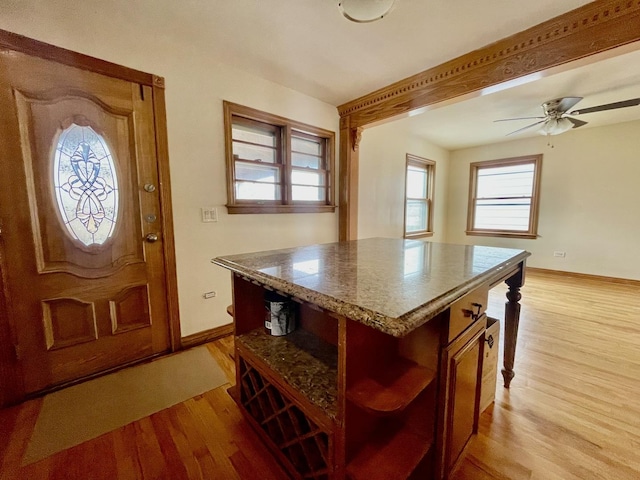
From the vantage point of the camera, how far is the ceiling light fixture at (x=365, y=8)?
1.35 meters

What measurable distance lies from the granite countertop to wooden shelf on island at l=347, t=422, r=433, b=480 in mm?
579

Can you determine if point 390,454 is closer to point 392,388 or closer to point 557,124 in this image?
point 392,388

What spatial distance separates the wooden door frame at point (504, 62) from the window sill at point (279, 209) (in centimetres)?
37

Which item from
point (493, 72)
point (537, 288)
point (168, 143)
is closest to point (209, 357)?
point (168, 143)

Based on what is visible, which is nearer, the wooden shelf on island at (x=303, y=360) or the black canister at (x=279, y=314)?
the wooden shelf on island at (x=303, y=360)

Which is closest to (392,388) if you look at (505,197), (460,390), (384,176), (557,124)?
(460,390)

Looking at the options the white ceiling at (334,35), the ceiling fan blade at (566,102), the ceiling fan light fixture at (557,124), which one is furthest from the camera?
the ceiling fan light fixture at (557,124)

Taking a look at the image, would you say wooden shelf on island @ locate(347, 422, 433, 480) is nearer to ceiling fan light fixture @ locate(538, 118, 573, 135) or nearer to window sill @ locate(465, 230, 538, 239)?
ceiling fan light fixture @ locate(538, 118, 573, 135)

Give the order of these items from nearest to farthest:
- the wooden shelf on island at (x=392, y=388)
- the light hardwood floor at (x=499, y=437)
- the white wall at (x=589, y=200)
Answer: the wooden shelf on island at (x=392, y=388) → the light hardwood floor at (x=499, y=437) → the white wall at (x=589, y=200)

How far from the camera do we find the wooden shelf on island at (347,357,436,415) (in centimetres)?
77

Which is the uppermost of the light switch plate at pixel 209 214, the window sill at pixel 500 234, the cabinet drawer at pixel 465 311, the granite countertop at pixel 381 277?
the light switch plate at pixel 209 214

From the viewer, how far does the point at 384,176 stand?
3.96m

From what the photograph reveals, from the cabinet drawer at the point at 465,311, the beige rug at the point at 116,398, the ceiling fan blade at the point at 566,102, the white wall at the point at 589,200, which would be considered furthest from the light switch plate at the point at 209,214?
the white wall at the point at 589,200

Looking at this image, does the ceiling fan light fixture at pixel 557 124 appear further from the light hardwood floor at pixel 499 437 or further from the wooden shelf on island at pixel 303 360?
the wooden shelf on island at pixel 303 360
